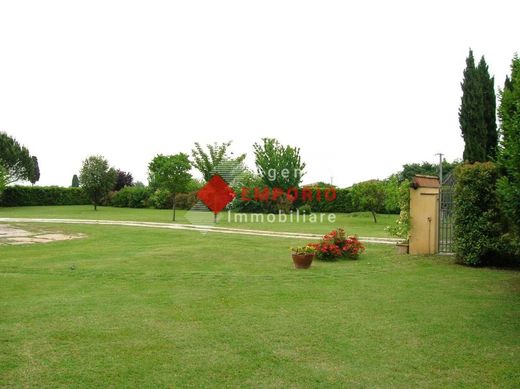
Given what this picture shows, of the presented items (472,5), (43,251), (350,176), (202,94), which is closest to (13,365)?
(43,251)

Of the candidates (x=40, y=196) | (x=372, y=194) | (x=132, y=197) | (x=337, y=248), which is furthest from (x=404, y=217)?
(x=40, y=196)

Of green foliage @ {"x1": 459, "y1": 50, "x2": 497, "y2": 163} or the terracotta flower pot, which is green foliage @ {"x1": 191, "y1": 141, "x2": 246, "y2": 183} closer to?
green foliage @ {"x1": 459, "y1": 50, "x2": 497, "y2": 163}

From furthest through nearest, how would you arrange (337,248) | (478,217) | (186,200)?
(186,200) → (337,248) → (478,217)

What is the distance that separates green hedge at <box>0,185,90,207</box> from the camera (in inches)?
1544

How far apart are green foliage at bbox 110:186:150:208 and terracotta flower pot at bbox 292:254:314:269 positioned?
31.5 metres

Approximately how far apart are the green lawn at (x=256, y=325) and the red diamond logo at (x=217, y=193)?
59.8 feet

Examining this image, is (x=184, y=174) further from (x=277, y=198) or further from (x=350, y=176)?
(x=350, y=176)

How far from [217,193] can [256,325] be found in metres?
23.5

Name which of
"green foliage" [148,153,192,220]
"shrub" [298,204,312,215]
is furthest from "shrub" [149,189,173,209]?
"green foliage" [148,153,192,220]

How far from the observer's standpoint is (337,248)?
444 inches

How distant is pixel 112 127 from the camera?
82.6ft

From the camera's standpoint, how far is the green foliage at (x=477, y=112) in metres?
20.6

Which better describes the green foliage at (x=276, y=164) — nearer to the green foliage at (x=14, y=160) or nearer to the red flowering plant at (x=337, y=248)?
the red flowering plant at (x=337, y=248)

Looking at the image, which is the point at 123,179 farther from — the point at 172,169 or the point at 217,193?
the point at 172,169
